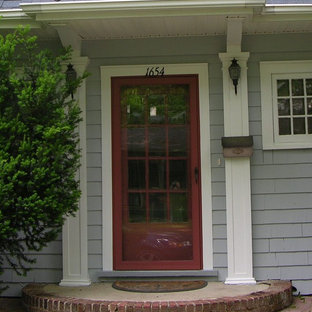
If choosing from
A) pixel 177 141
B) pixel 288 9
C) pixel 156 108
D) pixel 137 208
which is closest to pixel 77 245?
pixel 137 208

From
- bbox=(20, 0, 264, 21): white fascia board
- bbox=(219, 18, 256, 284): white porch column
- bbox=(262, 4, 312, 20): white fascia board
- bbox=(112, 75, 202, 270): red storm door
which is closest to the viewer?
bbox=(20, 0, 264, 21): white fascia board

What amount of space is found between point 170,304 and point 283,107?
2340 mm

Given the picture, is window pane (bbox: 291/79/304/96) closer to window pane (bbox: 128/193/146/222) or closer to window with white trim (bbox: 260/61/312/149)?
window with white trim (bbox: 260/61/312/149)

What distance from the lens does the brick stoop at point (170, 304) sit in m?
4.30

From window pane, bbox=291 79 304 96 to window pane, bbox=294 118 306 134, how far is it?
0.90ft

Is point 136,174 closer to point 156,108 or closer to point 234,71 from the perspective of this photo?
point 156,108

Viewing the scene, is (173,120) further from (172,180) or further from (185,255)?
(185,255)

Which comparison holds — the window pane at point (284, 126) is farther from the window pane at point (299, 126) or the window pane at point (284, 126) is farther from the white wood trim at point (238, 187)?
the white wood trim at point (238, 187)

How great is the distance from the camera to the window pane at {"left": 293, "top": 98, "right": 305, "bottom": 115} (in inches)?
207

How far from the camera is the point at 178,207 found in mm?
5297

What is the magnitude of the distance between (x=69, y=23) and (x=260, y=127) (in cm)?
216

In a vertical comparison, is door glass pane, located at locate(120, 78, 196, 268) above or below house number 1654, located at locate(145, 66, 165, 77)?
below

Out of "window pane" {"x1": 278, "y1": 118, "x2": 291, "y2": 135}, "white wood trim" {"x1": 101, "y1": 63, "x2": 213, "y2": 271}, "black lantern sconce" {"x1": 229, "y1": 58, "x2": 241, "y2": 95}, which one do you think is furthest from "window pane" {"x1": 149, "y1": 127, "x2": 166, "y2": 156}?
"window pane" {"x1": 278, "y1": 118, "x2": 291, "y2": 135}

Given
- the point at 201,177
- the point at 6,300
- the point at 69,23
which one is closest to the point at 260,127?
the point at 201,177
